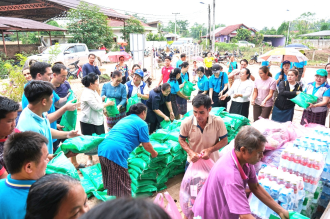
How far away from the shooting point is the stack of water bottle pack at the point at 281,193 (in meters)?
1.98

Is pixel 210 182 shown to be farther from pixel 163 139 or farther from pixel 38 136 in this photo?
pixel 163 139

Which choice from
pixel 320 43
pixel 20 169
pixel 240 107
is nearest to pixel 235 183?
pixel 20 169

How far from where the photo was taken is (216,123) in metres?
2.66

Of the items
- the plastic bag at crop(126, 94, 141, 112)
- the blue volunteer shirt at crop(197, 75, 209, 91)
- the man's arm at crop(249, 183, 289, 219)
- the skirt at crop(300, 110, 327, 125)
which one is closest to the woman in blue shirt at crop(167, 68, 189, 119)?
the blue volunteer shirt at crop(197, 75, 209, 91)

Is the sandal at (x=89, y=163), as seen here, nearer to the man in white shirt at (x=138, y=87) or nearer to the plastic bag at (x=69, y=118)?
the plastic bag at (x=69, y=118)

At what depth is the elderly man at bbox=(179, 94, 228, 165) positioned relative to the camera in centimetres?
255

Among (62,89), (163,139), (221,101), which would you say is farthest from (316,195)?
(62,89)

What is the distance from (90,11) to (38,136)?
19.0 metres

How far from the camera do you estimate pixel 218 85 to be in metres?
5.34

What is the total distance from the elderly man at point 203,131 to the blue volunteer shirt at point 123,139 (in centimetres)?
53

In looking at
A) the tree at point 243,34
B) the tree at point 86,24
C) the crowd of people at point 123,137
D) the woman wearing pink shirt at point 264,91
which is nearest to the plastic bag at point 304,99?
the crowd of people at point 123,137

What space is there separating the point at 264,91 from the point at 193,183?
3073 mm

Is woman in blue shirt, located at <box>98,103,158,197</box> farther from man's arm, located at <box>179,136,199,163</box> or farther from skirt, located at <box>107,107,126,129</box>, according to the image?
skirt, located at <box>107,107,126,129</box>

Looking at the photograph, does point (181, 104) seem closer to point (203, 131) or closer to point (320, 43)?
point (203, 131)
